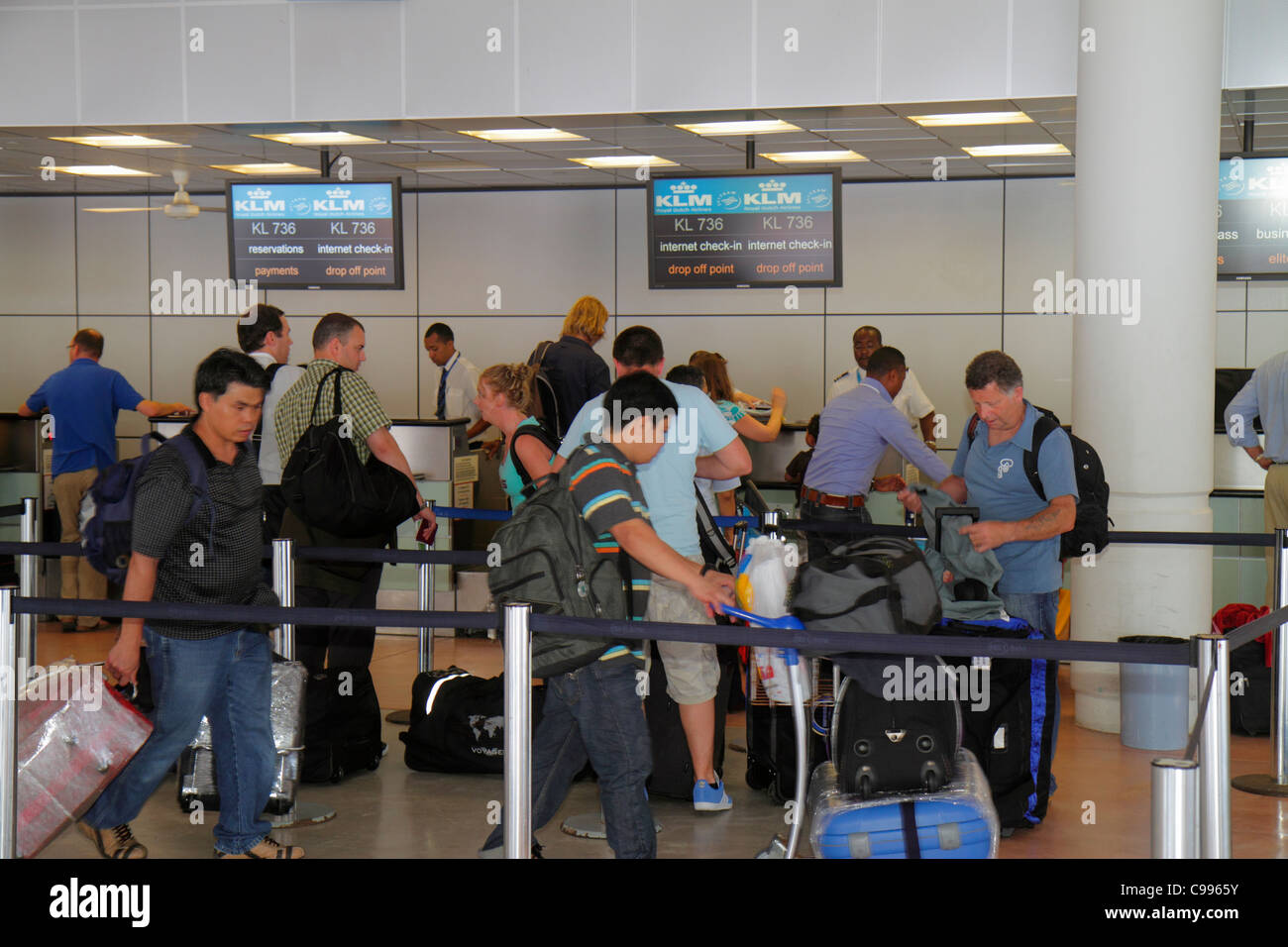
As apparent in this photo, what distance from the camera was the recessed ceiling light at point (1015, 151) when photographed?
8.45m

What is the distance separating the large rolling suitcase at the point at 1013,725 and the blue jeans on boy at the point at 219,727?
211 cm

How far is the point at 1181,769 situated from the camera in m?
2.46

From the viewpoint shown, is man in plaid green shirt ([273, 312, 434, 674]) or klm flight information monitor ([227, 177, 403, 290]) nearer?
man in plaid green shirt ([273, 312, 434, 674])

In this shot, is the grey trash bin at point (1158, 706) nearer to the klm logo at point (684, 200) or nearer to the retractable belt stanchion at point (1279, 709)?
the retractable belt stanchion at point (1279, 709)

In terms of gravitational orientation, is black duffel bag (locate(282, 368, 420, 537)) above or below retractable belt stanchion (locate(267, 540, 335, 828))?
above

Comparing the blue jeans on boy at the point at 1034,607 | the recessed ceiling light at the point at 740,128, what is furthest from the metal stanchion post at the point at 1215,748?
the recessed ceiling light at the point at 740,128

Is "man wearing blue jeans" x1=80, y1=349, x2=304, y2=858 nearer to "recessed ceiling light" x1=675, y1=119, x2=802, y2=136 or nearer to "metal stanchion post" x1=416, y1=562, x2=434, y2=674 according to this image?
"metal stanchion post" x1=416, y1=562, x2=434, y2=674

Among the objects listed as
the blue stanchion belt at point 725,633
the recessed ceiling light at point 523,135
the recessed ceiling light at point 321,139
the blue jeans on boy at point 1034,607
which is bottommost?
the blue jeans on boy at point 1034,607

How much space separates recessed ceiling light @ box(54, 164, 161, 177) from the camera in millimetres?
9806

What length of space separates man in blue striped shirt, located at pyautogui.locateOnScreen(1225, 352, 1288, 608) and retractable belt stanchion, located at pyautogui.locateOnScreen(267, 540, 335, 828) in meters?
4.55

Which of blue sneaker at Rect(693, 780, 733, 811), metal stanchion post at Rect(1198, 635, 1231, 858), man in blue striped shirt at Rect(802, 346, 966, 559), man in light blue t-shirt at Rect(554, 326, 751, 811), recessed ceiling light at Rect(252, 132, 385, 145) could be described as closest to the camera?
metal stanchion post at Rect(1198, 635, 1231, 858)

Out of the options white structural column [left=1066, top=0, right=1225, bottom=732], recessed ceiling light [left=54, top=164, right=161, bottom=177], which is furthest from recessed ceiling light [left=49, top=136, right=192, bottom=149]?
white structural column [left=1066, top=0, right=1225, bottom=732]
